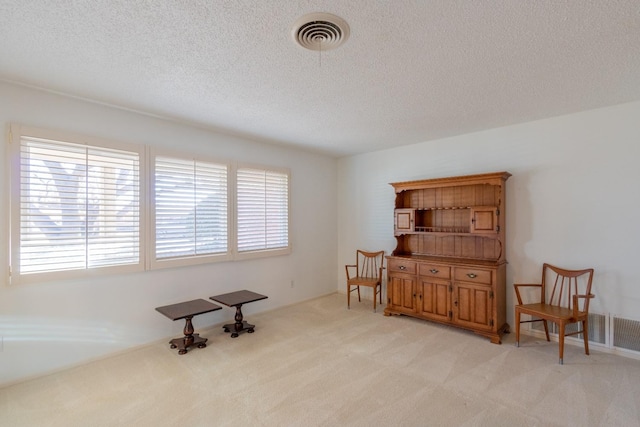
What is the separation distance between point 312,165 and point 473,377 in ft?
12.2

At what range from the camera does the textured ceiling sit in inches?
64.2

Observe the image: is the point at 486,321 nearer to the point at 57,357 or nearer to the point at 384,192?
the point at 384,192

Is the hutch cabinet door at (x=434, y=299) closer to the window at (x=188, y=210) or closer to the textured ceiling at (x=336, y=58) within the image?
the textured ceiling at (x=336, y=58)

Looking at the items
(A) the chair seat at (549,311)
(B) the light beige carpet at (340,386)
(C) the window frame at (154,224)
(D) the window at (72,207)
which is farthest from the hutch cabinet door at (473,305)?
(D) the window at (72,207)

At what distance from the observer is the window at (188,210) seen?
11.0 feet

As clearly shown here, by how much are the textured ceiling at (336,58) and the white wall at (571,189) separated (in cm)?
29

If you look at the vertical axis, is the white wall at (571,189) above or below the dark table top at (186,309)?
above

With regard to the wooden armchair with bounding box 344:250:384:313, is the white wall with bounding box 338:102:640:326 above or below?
above

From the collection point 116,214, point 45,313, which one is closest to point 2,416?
point 45,313

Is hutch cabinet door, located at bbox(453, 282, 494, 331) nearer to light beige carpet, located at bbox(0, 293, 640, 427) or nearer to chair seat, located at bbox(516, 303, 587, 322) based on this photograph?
light beige carpet, located at bbox(0, 293, 640, 427)

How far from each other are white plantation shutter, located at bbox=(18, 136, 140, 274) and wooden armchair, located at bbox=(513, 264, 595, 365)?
4.19 metres

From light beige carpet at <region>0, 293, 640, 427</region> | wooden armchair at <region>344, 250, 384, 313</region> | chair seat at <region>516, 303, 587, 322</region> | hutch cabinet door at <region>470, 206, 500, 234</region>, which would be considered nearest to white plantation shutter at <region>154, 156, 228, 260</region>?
light beige carpet at <region>0, 293, 640, 427</region>

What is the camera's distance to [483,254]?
150 inches

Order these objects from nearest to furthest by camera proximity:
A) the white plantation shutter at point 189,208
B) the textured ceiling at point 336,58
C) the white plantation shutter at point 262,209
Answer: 1. the textured ceiling at point 336,58
2. the white plantation shutter at point 189,208
3. the white plantation shutter at point 262,209
